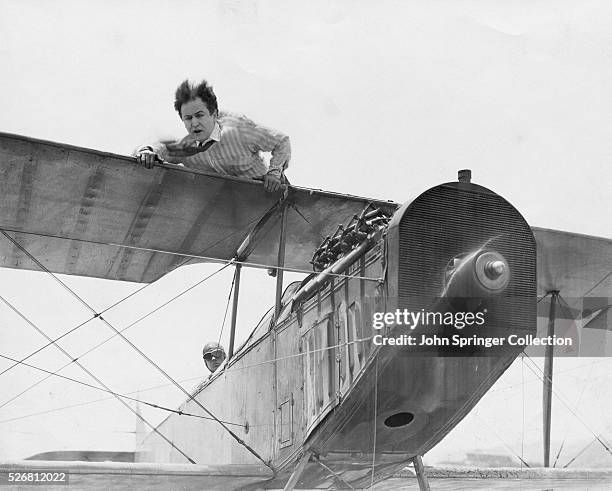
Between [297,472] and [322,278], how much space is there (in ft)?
3.60

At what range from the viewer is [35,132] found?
6102 mm

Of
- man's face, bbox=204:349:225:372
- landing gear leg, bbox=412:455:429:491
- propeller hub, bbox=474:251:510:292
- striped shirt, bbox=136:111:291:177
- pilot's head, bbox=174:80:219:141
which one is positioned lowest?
landing gear leg, bbox=412:455:429:491

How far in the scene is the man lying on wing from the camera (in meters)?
5.65

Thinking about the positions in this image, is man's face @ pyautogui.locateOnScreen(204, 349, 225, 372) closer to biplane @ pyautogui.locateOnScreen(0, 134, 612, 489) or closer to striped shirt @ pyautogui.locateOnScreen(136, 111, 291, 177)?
biplane @ pyautogui.locateOnScreen(0, 134, 612, 489)

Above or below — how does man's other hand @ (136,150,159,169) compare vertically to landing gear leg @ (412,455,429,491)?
above

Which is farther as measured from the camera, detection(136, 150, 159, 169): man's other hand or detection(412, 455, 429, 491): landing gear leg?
detection(136, 150, 159, 169): man's other hand

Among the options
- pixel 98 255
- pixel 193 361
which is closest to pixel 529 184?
pixel 193 361

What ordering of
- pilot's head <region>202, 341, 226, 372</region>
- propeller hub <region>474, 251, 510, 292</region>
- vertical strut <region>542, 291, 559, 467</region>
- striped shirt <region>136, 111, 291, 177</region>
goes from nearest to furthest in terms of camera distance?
propeller hub <region>474, 251, 510, 292</region> → striped shirt <region>136, 111, 291, 177</region> → vertical strut <region>542, 291, 559, 467</region> → pilot's head <region>202, 341, 226, 372</region>

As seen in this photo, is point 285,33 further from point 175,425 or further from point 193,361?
point 175,425

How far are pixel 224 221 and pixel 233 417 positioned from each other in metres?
1.41

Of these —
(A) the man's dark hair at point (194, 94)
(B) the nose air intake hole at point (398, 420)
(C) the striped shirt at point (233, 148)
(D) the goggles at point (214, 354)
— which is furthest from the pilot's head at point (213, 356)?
(B) the nose air intake hole at point (398, 420)

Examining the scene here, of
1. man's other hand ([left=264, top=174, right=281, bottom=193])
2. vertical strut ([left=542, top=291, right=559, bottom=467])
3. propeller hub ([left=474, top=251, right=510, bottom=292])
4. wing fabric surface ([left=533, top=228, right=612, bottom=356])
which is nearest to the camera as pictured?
propeller hub ([left=474, top=251, right=510, bottom=292])

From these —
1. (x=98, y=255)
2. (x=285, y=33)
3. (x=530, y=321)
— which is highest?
(x=285, y=33)

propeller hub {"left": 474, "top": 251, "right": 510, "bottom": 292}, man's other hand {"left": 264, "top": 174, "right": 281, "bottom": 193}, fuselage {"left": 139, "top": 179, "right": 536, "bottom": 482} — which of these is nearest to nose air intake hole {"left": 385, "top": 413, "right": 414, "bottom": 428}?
fuselage {"left": 139, "top": 179, "right": 536, "bottom": 482}
